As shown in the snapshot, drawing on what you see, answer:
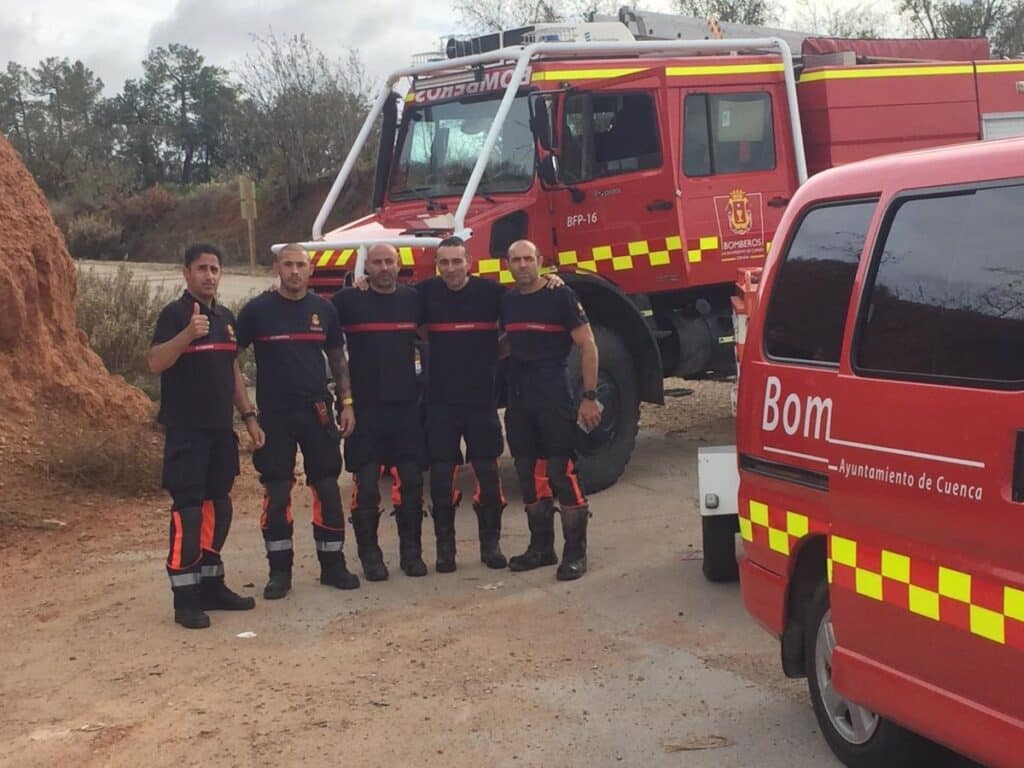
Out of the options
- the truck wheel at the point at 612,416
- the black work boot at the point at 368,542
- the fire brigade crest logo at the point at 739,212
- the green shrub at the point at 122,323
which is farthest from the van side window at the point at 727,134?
the green shrub at the point at 122,323

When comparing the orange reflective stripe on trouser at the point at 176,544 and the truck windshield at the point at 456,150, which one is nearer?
the orange reflective stripe on trouser at the point at 176,544

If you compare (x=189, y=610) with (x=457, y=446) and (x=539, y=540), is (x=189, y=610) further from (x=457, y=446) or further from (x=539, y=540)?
(x=539, y=540)

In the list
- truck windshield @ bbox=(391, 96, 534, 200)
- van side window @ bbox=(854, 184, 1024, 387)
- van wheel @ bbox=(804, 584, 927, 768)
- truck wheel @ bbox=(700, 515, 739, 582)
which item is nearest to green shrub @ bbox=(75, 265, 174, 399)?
truck windshield @ bbox=(391, 96, 534, 200)

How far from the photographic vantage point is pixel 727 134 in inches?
355

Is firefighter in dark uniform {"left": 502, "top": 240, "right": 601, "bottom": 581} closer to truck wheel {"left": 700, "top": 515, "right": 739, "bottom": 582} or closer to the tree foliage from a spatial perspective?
truck wheel {"left": 700, "top": 515, "right": 739, "bottom": 582}

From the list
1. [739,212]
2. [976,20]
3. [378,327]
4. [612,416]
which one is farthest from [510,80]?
[976,20]

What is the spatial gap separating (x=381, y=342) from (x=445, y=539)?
3.66 feet

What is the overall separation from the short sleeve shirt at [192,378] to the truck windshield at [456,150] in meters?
3.12

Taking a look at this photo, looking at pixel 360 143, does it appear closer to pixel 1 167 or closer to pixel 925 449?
pixel 1 167

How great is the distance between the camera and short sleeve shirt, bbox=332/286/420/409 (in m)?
6.78

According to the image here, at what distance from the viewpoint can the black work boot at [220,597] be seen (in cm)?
633

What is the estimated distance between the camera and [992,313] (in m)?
3.23

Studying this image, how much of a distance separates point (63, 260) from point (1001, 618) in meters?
8.08

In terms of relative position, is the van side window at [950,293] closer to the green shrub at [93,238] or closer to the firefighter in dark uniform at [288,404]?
the firefighter in dark uniform at [288,404]
